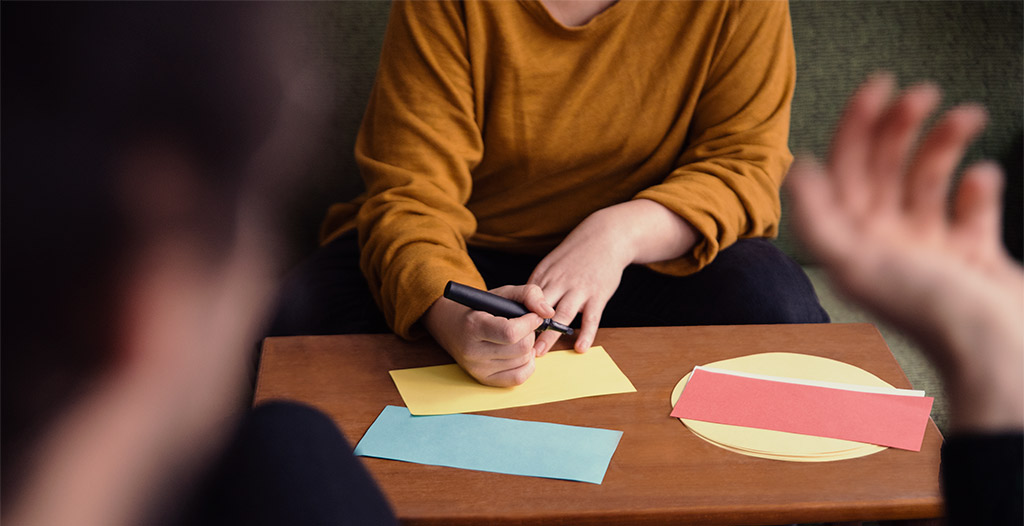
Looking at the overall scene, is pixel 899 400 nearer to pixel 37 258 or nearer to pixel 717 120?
pixel 717 120

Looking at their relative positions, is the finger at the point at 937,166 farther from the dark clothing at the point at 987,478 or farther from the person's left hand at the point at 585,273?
the person's left hand at the point at 585,273

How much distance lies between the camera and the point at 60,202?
0.72 ft

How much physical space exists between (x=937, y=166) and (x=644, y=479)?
0.35 metres

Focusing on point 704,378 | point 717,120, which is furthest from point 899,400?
point 717,120

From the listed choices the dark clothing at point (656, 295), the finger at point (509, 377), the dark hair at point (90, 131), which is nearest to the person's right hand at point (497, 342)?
the finger at point (509, 377)

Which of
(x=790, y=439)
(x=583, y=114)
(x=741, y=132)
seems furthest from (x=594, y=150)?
(x=790, y=439)

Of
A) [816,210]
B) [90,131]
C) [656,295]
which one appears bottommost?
[656,295]

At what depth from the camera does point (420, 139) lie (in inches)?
41.8

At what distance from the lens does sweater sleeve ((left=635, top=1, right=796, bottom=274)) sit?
3.45ft

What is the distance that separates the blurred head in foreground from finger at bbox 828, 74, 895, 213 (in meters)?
0.26

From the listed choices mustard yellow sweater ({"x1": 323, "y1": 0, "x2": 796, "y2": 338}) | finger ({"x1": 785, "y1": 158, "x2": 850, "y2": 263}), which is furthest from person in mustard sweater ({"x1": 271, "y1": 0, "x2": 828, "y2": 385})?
finger ({"x1": 785, "y1": 158, "x2": 850, "y2": 263})

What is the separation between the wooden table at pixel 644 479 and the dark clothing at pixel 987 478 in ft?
0.76

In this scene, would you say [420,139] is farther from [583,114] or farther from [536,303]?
[536,303]

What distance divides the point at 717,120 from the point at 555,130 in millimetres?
223
